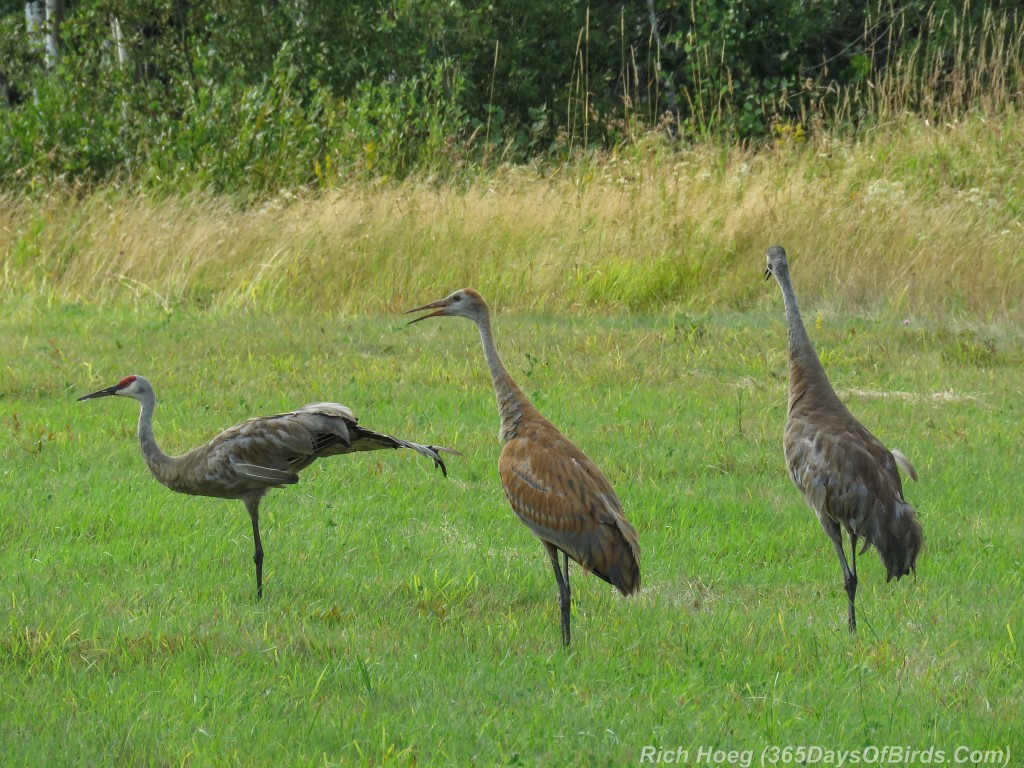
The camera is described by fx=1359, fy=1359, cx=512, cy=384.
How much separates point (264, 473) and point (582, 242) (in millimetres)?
8579

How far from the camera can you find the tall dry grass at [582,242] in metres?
13.6

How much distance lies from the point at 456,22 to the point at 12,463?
17231mm

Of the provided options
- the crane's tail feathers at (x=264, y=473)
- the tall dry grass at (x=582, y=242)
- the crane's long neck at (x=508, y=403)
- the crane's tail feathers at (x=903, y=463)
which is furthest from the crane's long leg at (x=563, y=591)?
the tall dry grass at (x=582, y=242)

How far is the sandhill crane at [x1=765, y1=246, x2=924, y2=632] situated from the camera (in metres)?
5.68

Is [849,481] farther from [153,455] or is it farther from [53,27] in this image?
[53,27]

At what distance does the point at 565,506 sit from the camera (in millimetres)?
5559

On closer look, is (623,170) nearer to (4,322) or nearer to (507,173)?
(507,173)

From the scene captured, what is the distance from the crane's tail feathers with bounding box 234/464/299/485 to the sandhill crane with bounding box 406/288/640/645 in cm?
101

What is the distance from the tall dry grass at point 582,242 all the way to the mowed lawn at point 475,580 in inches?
87.1

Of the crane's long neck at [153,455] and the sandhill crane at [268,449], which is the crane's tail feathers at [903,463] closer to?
the sandhill crane at [268,449]

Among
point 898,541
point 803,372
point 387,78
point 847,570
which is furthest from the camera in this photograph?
point 387,78

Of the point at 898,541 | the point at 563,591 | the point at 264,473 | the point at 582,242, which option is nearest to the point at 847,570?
the point at 898,541

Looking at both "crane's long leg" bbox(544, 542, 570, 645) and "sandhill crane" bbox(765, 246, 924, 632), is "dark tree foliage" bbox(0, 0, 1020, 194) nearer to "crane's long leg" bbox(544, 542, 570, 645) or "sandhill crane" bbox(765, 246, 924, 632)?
"sandhill crane" bbox(765, 246, 924, 632)

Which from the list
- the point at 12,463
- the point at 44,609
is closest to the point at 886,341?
the point at 12,463
